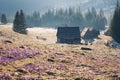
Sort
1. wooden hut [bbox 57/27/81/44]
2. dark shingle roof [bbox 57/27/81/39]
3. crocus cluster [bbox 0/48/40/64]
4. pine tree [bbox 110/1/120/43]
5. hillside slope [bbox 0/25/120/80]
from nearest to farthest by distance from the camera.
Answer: hillside slope [bbox 0/25/120/80] → crocus cluster [bbox 0/48/40/64] → wooden hut [bbox 57/27/81/44] → dark shingle roof [bbox 57/27/81/39] → pine tree [bbox 110/1/120/43]

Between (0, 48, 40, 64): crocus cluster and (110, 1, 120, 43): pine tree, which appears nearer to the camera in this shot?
(0, 48, 40, 64): crocus cluster

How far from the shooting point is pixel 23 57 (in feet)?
153

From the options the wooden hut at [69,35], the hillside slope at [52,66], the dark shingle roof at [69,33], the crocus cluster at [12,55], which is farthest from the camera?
the dark shingle roof at [69,33]

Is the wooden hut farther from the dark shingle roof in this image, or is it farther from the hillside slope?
the hillside slope

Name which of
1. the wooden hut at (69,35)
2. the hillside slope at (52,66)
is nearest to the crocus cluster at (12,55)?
the hillside slope at (52,66)

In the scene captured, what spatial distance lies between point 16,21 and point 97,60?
72565 mm

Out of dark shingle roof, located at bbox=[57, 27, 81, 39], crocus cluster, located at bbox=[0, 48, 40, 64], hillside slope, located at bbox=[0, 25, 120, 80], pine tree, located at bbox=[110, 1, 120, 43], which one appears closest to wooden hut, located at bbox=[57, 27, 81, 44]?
dark shingle roof, located at bbox=[57, 27, 81, 39]

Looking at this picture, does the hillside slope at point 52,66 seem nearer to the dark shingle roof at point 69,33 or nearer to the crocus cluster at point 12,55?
the crocus cluster at point 12,55

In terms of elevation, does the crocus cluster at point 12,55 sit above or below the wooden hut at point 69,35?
above

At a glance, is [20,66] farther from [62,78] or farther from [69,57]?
[69,57]

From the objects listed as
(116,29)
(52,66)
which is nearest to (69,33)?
(116,29)

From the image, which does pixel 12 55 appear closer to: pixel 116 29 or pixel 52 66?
pixel 52 66

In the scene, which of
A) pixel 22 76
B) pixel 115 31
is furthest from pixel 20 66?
pixel 115 31

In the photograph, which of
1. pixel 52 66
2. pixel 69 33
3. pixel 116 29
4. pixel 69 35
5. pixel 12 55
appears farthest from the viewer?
pixel 116 29
